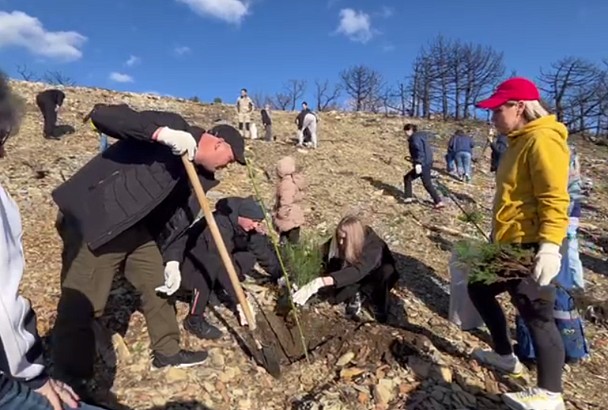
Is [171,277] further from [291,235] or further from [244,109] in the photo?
[244,109]

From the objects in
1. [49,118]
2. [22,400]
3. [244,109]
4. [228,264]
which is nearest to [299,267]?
[228,264]

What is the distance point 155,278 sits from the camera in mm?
2869

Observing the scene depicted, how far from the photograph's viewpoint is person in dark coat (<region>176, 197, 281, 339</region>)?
3.41 metres

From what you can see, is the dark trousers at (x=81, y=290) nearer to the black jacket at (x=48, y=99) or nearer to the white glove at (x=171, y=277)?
the white glove at (x=171, y=277)

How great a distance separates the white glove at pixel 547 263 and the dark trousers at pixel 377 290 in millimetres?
1815

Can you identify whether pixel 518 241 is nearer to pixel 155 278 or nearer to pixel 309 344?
pixel 309 344

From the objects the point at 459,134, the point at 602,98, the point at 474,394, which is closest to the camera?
the point at 474,394

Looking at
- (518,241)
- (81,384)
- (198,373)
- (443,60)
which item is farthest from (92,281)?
(443,60)

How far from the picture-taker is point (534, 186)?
233 cm

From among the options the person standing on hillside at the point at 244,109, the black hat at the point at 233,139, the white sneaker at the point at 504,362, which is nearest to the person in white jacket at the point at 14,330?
the black hat at the point at 233,139

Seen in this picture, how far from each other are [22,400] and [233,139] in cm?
179

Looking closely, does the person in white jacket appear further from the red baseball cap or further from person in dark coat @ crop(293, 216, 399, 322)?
person in dark coat @ crop(293, 216, 399, 322)

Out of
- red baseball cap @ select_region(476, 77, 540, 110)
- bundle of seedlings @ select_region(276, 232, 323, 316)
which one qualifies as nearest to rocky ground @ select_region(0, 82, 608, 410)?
bundle of seedlings @ select_region(276, 232, 323, 316)

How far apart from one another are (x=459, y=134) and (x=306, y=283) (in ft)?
32.7
